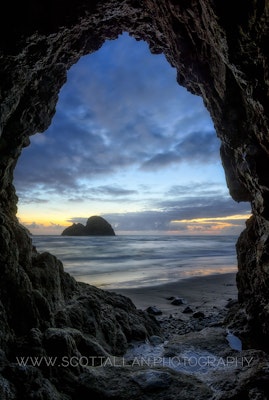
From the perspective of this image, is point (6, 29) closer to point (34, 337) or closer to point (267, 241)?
point (34, 337)

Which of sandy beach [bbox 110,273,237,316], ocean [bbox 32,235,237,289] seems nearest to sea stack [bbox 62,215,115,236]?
ocean [bbox 32,235,237,289]

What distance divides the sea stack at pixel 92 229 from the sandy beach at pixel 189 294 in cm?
8370

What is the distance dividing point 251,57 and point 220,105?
260cm

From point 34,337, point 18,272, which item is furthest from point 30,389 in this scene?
point 18,272

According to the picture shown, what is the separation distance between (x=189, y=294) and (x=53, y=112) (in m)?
9.54

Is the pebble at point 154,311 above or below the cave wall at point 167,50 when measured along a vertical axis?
below

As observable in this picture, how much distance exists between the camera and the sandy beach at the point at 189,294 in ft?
33.7

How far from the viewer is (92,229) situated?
9762 cm

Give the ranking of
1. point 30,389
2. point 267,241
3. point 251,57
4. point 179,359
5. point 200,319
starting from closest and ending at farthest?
point 30,389 < point 251,57 < point 179,359 < point 267,241 < point 200,319

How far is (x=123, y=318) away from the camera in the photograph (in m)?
6.86

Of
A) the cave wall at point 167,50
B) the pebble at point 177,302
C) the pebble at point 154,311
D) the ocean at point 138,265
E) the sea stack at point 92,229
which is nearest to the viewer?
the cave wall at point 167,50

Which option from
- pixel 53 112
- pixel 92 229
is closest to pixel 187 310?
pixel 53 112

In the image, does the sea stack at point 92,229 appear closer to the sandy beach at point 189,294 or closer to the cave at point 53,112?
the sandy beach at point 189,294

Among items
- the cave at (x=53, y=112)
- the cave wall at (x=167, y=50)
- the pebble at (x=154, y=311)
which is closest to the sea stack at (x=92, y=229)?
the pebble at (x=154, y=311)
